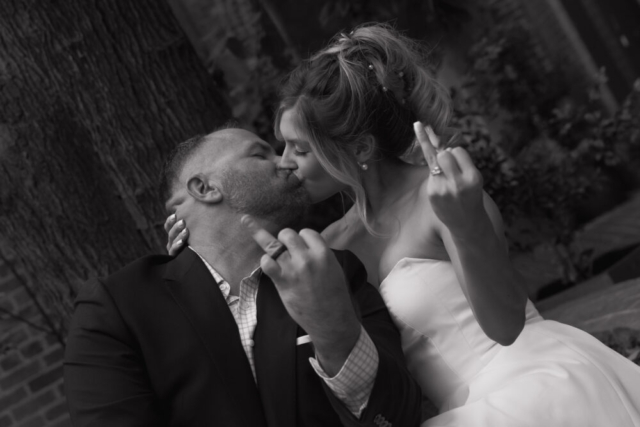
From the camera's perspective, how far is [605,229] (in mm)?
7852

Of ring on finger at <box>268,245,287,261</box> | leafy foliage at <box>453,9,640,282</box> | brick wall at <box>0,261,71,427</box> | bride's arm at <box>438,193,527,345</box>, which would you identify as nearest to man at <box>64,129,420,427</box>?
ring on finger at <box>268,245,287,261</box>

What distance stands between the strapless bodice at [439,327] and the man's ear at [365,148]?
50 cm

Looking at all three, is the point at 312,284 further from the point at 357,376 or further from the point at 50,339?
the point at 50,339

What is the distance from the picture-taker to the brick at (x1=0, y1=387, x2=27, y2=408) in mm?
5117

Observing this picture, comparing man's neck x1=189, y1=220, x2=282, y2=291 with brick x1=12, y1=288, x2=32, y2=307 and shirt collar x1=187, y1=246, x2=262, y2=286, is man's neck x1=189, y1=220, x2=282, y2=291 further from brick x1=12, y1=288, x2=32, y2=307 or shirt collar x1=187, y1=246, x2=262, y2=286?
brick x1=12, y1=288, x2=32, y2=307

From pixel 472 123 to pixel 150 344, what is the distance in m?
3.52

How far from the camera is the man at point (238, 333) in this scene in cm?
207

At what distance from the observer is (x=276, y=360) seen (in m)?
2.43

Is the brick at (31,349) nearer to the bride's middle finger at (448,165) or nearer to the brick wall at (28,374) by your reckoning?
the brick wall at (28,374)

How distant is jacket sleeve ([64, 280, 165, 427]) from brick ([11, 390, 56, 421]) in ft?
9.61

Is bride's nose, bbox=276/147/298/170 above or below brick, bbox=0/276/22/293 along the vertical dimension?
below

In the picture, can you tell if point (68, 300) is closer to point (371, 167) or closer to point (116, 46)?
point (116, 46)

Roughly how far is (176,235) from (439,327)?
927mm

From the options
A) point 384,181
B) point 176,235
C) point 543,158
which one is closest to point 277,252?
point 176,235
